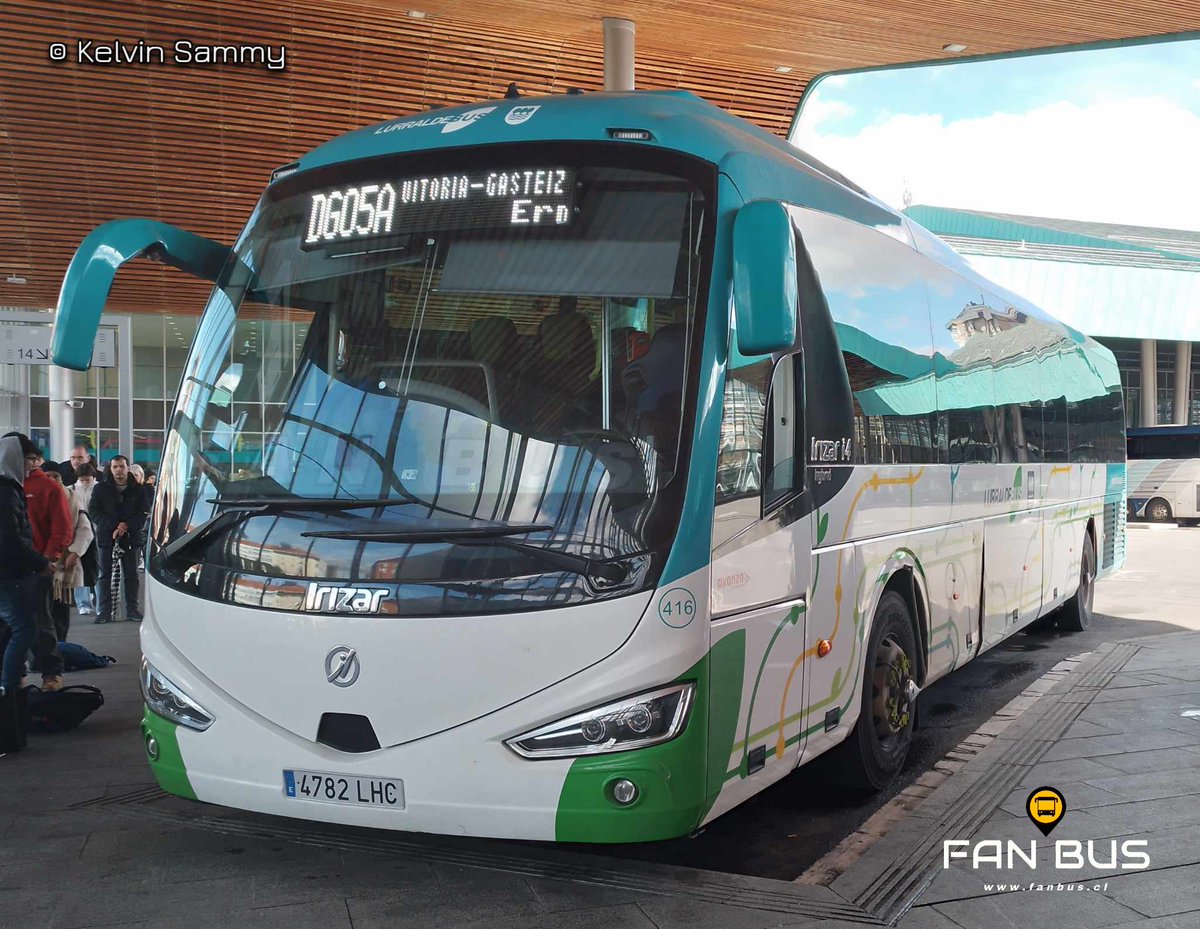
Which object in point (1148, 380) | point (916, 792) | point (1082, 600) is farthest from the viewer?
point (1148, 380)

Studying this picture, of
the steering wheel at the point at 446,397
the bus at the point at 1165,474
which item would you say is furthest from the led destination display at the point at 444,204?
the bus at the point at 1165,474

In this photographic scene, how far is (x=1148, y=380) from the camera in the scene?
55656mm

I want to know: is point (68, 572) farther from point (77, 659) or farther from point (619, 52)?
point (619, 52)

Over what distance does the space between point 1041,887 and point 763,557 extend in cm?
175

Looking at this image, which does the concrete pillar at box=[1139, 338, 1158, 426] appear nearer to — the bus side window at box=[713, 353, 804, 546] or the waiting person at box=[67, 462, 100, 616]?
the waiting person at box=[67, 462, 100, 616]

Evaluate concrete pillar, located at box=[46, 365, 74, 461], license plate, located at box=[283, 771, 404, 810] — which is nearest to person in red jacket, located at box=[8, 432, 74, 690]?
license plate, located at box=[283, 771, 404, 810]

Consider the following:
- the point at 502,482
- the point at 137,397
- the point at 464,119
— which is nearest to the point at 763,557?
the point at 502,482

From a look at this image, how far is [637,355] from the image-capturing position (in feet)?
15.1

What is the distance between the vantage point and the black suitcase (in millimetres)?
7633

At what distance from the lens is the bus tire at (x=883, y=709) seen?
6297 millimetres

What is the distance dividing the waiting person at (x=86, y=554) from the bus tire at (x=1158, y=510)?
33417mm

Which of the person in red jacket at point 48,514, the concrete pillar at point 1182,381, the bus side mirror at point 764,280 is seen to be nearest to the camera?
the bus side mirror at point 764,280

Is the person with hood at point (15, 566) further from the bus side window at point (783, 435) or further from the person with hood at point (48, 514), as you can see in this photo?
the bus side window at point (783, 435)

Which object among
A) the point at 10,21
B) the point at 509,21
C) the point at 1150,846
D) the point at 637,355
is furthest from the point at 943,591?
the point at 10,21
